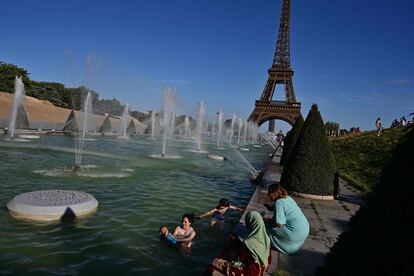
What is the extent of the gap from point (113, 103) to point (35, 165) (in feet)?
351

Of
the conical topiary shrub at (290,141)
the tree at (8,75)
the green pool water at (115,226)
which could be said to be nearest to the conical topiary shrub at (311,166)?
the green pool water at (115,226)

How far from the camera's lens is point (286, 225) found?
5.79m

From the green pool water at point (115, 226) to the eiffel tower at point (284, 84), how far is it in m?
57.7

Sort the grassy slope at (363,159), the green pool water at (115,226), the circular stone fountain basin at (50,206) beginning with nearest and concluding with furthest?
1. the green pool water at (115,226)
2. the circular stone fountain basin at (50,206)
3. the grassy slope at (363,159)

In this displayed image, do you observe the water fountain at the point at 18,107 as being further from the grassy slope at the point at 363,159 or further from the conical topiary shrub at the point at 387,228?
the conical topiary shrub at the point at 387,228

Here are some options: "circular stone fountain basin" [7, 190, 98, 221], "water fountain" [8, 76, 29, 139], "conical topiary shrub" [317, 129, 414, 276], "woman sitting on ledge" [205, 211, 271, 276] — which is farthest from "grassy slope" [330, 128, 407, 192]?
"water fountain" [8, 76, 29, 139]

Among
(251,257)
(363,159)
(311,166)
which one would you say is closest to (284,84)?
(363,159)

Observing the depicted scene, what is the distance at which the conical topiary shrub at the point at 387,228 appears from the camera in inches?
93.6

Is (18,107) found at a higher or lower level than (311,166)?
higher

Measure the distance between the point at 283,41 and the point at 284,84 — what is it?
1136 centimetres

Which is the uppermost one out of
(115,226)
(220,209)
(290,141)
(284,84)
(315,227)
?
Answer: (284,84)

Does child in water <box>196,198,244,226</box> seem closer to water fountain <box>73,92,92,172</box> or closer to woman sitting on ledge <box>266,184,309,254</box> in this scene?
woman sitting on ledge <box>266,184,309,254</box>

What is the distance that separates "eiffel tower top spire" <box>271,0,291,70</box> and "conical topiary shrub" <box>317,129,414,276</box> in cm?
7625

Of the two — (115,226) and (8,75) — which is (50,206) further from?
(8,75)
